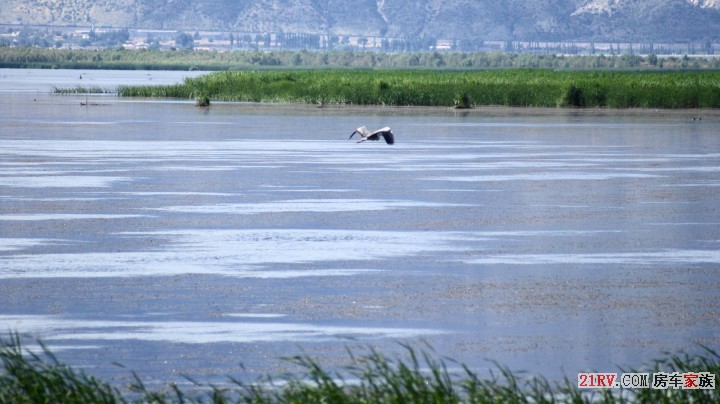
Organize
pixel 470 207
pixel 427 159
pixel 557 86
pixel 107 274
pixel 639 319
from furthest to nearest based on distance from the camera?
1. pixel 557 86
2. pixel 427 159
3. pixel 470 207
4. pixel 107 274
5. pixel 639 319

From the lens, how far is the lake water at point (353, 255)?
11234 millimetres

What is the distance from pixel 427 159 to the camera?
29906 millimetres

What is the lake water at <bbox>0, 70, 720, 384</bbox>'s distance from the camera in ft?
36.9

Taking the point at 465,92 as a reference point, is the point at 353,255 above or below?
above

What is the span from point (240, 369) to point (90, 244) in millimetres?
6674

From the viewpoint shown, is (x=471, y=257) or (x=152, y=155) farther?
(x=152, y=155)

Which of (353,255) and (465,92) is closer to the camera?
(353,255)

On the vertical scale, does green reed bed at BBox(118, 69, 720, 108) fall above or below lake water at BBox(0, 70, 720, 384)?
below

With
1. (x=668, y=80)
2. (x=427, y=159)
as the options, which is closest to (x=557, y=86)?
(x=668, y=80)

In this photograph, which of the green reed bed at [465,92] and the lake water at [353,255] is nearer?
the lake water at [353,255]

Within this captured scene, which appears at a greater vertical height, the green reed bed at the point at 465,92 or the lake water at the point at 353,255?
the lake water at the point at 353,255

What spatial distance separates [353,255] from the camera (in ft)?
51.8

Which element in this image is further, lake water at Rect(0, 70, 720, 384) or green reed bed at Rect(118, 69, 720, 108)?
green reed bed at Rect(118, 69, 720, 108)

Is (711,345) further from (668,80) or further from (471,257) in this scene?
(668,80)
